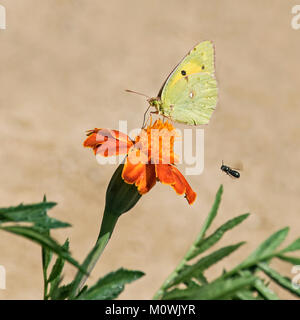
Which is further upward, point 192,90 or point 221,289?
point 192,90

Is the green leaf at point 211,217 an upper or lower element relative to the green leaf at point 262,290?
upper

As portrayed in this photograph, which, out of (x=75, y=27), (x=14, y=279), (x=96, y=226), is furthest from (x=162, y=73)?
(x=14, y=279)

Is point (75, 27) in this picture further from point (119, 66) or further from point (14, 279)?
point (14, 279)

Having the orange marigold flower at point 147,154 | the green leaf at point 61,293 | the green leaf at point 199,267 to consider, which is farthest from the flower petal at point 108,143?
the green leaf at point 199,267

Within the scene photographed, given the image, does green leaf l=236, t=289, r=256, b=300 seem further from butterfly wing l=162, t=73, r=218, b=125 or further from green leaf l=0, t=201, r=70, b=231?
butterfly wing l=162, t=73, r=218, b=125

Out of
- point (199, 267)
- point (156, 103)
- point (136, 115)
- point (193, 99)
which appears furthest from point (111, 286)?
point (136, 115)

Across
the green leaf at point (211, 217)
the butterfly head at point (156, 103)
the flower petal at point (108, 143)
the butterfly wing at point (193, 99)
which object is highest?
the butterfly wing at point (193, 99)

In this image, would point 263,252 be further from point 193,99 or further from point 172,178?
point 193,99

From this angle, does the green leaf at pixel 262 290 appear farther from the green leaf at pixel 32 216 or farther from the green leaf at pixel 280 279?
the green leaf at pixel 32 216

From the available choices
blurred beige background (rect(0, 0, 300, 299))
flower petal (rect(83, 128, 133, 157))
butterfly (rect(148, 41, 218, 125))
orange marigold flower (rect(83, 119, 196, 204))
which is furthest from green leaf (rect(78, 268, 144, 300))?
blurred beige background (rect(0, 0, 300, 299))
